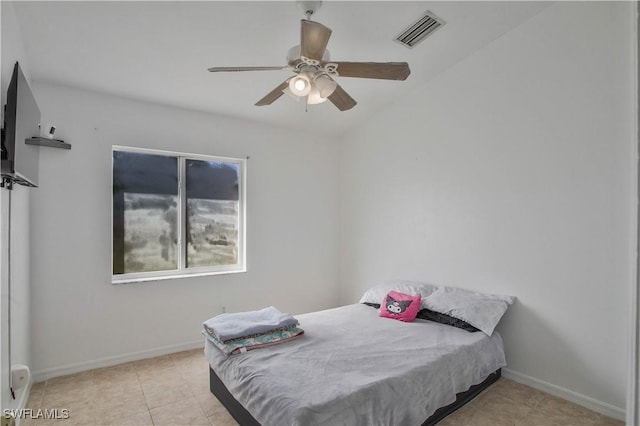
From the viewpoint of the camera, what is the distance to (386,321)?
304cm

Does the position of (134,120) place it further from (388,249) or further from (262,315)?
(388,249)

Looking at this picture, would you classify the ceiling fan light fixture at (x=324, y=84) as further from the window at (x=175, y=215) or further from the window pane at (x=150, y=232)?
the window pane at (x=150, y=232)

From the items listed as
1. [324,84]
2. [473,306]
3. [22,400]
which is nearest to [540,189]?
[473,306]

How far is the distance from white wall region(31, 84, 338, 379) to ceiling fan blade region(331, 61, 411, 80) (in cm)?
209

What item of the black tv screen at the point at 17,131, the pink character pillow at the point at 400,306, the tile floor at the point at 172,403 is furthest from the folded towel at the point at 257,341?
the black tv screen at the point at 17,131

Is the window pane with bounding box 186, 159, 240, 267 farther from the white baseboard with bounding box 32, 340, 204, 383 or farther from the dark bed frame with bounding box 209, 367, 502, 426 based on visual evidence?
the dark bed frame with bounding box 209, 367, 502, 426

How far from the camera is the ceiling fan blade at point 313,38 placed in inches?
70.3

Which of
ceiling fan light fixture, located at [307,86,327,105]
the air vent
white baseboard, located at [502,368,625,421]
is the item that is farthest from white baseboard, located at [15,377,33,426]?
the air vent

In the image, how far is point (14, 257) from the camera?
88.4 inches

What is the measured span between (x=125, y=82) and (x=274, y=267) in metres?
Answer: 2.48

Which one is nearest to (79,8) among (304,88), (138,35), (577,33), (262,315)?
(138,35)

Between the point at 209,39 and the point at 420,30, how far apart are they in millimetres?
1701

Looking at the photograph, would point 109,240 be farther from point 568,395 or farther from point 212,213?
point 568,395

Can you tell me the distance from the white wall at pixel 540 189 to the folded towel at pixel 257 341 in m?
1.75
